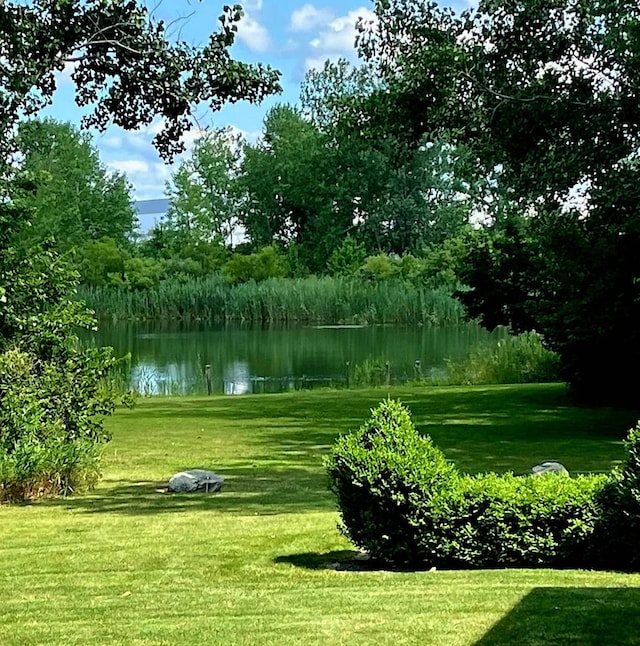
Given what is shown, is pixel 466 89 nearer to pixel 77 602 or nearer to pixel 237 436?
pixel 237 436

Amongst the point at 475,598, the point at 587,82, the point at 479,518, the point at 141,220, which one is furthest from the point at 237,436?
the point at 141,220

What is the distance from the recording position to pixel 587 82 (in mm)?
13602

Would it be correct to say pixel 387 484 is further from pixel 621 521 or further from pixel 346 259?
pixel 346 259

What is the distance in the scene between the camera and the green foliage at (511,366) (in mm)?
23938

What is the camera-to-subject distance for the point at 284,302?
152 ft

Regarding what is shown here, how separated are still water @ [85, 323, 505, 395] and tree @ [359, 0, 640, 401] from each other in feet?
28.8

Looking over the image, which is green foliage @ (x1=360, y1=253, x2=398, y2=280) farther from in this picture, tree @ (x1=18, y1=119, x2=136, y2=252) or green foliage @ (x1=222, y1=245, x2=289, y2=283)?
tree @ (x1=18, y1=119, x2=136, y2=252)

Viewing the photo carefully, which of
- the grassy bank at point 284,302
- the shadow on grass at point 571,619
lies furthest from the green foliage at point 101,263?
the shadow on grass at point 571,619

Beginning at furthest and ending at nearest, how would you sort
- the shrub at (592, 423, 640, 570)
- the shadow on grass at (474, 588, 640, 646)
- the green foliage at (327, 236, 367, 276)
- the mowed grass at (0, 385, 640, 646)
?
the green foliage at (327, 236, 367, 276) < the shrub at (592, 423, 640, 570) < the mowed grass at (0, 385, 640, 646) < the shadow on grass at (474, 588, 640, 646)

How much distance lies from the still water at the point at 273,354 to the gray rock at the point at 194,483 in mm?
10848

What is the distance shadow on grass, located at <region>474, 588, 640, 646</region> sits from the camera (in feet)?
14.0

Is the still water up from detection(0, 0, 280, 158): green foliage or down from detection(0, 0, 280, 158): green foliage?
down

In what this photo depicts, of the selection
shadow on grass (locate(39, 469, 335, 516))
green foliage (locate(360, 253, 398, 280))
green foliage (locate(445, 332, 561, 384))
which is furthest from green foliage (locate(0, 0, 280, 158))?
green foliage (locate(360, 253, 398, 280))

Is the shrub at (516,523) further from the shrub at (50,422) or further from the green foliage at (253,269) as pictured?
the green foliage at (253,269)
